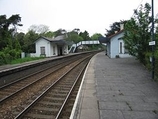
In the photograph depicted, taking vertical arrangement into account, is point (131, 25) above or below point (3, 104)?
above

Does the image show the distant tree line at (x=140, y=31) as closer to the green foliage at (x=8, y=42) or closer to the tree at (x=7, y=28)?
the green foliage at (x=8, y=42)

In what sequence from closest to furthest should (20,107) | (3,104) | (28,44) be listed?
(20,107), (3,104), (28,44)

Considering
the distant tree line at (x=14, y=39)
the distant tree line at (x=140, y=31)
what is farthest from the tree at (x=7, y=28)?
the distant tree line at (x=140, y=31)

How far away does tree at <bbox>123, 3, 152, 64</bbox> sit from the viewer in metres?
20.7

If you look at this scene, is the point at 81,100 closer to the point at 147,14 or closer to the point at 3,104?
the point at 3,104

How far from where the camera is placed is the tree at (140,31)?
20.7 meters

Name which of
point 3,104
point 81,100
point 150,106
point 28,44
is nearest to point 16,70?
point 3,104

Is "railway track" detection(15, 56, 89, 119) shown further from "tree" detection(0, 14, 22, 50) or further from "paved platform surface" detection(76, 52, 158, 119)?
"tree" detection(0, 14, 22, 50)

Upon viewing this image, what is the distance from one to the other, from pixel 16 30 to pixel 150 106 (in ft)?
197

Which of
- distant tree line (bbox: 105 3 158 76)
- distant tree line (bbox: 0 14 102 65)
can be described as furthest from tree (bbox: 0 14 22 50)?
distant tree line (bbox: 105 3 158 76)

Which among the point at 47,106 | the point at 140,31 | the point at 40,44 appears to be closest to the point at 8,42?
the point at 40,44

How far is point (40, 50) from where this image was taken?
43.5 metres

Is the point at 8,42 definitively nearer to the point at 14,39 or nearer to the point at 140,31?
the point at 14,39

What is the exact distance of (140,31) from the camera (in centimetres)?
2080
